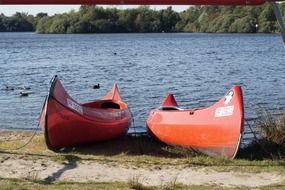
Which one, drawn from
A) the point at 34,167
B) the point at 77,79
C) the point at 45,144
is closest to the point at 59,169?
the point at 34,167

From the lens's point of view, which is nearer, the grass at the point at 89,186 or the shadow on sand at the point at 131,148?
the grass at the point at 89,186

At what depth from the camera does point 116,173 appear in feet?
30.1

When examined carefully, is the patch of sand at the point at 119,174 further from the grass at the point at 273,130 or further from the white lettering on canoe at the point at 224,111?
the grass at the point at 273,130

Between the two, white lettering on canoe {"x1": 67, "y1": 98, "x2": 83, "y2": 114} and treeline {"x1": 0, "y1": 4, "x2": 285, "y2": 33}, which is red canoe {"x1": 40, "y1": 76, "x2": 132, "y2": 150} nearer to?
white lettering on canoe {"x1": 67, "y1": 98, "x2": 83, "y2": 114}

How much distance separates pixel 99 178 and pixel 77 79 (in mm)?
24853

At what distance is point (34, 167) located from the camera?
30.6ft

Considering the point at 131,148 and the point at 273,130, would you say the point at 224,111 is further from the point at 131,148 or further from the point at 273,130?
the point at 131,148

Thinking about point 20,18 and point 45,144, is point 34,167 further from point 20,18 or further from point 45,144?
point 20,18

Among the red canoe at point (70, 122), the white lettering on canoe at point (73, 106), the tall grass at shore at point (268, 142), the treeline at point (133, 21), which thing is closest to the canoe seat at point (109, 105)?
the red canoe at point (70, 122)

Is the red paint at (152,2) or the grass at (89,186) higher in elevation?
the red paint at (152,2)

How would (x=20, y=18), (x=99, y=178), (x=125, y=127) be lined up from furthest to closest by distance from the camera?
(x=20, y=18)
(x=125, y=127)
(x=99, y=178)

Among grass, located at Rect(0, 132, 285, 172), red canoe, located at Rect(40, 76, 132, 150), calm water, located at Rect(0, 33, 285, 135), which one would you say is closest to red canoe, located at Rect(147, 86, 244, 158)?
grass, located at Rect(0, 132, 285, 172)

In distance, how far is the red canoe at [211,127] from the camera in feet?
35.6

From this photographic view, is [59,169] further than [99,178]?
Yes
